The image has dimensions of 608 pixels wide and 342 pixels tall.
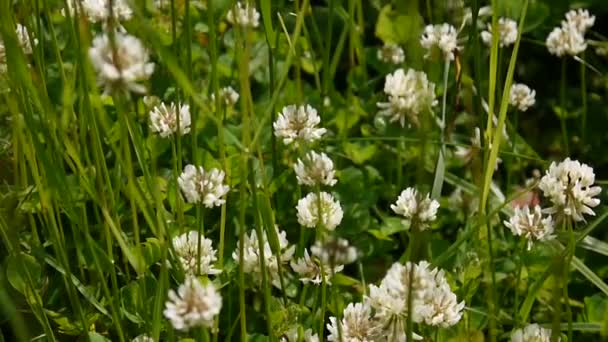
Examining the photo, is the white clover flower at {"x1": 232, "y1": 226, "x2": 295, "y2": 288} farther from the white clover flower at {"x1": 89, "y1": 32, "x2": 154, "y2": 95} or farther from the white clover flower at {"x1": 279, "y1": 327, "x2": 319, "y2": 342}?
the white clover flower at {"x1": 89, "y1": 32, "x2": 154, "y2": 95}

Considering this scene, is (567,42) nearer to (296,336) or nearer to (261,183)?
(261,183)

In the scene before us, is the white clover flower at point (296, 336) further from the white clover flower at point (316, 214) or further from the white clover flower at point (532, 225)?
the white clover flower at point (532, 225)

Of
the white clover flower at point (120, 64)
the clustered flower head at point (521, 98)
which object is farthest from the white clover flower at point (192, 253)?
the clustered flower head at point (521, 98)

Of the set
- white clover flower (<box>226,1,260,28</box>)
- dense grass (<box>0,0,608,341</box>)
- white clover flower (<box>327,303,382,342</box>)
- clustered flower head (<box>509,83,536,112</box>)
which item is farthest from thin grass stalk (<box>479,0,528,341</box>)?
clustered flower head (<box>509,83,536,112</box>)

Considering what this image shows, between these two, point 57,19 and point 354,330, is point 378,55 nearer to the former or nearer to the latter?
point 57,19

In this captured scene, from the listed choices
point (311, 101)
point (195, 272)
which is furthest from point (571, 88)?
point (195, 272)

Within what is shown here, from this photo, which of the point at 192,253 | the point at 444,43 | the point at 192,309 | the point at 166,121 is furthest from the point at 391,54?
the point at 192,309
